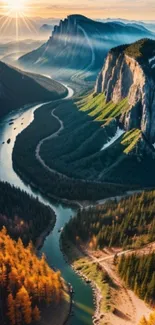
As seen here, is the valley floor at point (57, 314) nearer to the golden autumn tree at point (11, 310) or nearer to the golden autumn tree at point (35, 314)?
the golden autumn tree at point (35, 314)

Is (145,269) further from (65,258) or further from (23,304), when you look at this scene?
(23,304)

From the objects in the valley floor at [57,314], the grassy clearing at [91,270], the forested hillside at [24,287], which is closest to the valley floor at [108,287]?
the grassy clearing at [91,270]

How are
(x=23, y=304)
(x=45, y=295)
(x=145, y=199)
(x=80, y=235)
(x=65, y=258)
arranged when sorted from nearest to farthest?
(x=23, y=304) < (x=45, y=295) < (x=65, y=258) < (x=80, y=235) < (x=145, y=199)

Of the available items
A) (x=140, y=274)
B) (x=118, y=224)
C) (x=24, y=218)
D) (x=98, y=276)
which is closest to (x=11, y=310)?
(x=98, y=276)

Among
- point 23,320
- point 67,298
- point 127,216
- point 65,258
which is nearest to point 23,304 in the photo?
point 23,320

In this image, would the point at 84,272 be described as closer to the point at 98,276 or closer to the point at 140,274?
the point at 98,276
